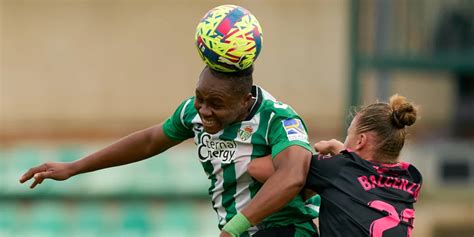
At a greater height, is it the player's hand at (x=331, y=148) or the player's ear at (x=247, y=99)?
the player's ear at (x=247, y=99)

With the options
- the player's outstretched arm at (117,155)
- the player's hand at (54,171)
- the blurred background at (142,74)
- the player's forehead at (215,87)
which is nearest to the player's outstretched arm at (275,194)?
the player's forehead at (215,87)

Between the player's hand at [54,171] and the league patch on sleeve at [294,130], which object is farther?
the player's hand at [54,171]

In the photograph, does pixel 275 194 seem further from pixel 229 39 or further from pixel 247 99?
pixel 229 39

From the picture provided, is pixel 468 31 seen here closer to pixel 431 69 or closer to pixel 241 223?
A: pixel 431 69

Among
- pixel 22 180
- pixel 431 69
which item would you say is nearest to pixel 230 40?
pixel 22 180

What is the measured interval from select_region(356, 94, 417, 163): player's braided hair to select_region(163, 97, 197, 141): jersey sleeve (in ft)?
2.60

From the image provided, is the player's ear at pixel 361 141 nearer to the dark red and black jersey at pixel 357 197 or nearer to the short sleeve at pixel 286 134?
the dark red and black jersey at pixel 357 197

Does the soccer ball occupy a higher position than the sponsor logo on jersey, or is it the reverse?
the soccer ball

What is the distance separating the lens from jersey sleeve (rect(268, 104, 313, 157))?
530 centimetres

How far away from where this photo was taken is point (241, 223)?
5172 mm

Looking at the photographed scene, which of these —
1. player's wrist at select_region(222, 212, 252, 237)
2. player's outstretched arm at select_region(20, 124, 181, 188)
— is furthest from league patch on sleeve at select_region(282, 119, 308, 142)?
player's outstretched arm at select_region(20, 124, 181, 188)

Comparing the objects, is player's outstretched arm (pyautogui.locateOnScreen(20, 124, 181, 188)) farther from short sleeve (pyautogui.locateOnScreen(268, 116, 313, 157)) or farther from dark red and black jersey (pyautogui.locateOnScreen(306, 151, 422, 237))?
dark red and black jersey (pyautogui.locateOnScreen(306, 151, 422, 237))

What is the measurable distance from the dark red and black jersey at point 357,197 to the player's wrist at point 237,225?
31cm

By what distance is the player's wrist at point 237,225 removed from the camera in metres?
5.16
